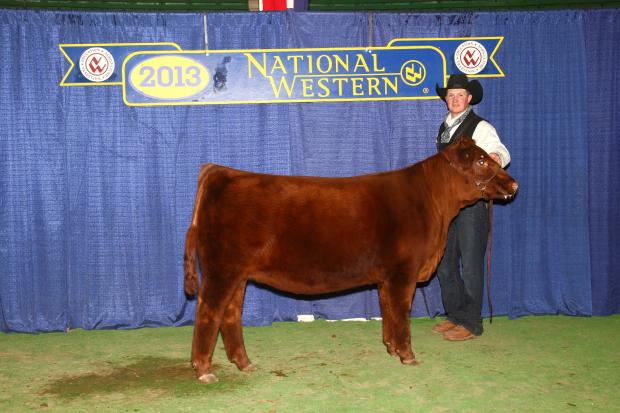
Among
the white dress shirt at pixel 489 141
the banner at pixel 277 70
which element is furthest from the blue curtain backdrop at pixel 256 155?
the white dress shirt at pixel 489 141

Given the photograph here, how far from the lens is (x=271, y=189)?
4.32m

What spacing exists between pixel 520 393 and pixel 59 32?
4871 millimetres

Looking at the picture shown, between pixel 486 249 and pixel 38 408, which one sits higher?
pixel 486 249

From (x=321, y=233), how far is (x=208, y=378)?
4.07 ft

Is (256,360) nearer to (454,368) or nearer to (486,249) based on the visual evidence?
(454,368)

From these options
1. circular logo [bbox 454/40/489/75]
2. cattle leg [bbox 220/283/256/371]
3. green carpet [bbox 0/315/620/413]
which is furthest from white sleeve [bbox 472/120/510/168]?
cattle leg [bbox 220/283/256/371]

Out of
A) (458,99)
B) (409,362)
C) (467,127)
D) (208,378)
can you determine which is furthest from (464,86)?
(208,378)

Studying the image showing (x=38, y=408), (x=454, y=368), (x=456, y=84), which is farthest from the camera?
(x=456, y=84)

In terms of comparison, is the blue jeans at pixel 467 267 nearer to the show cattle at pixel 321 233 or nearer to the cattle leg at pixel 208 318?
the show cattle at pixel 321 233

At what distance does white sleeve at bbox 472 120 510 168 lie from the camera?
16.6 feet

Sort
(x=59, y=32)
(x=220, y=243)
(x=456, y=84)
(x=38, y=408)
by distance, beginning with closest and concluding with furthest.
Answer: (x=38, y=408) < (x=220, y=243) < (x=456, y=84) < (x=59, y=32)

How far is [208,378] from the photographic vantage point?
13.7 ft

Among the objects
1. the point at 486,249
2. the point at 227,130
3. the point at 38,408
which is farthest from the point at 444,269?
the point at 38,408

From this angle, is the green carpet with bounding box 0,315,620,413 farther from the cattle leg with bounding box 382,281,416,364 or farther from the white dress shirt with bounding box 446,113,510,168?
the white dress shirt with bounding box 446,113,510,168
